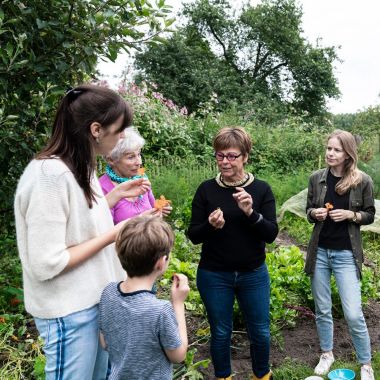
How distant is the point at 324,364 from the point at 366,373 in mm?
320

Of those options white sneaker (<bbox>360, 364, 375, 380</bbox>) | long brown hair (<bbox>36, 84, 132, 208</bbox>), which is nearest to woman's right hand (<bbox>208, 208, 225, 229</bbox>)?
long brown hair (<bbox>36, 84, 132, 208</bbox>)

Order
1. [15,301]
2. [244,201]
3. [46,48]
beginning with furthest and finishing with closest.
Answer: [15,301], [46,48], [244,201]

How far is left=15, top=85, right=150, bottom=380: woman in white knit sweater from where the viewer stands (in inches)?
64.0

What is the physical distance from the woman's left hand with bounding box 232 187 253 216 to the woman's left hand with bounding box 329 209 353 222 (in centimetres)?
86

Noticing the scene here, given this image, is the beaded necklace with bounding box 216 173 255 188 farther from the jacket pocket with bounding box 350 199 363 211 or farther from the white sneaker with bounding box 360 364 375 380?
the white sneaker with bounding box 360 364 375 380

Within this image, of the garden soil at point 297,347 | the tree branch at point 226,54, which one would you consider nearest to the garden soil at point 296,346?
the garden soil at point 297,347

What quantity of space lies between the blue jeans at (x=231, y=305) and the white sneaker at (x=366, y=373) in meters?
0.78

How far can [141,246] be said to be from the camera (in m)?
1.82

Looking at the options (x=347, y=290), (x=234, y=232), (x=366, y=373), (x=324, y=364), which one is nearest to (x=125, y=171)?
(x=234, y=232)

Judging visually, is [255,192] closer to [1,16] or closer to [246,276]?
[246,276]

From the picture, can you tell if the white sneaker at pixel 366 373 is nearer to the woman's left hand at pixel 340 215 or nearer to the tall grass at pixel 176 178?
the woman's left hand at pixel 340 215

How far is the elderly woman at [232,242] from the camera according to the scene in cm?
289

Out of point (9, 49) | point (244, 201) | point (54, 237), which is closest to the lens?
point (54, 237)

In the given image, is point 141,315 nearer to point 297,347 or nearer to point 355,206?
point 355,206
